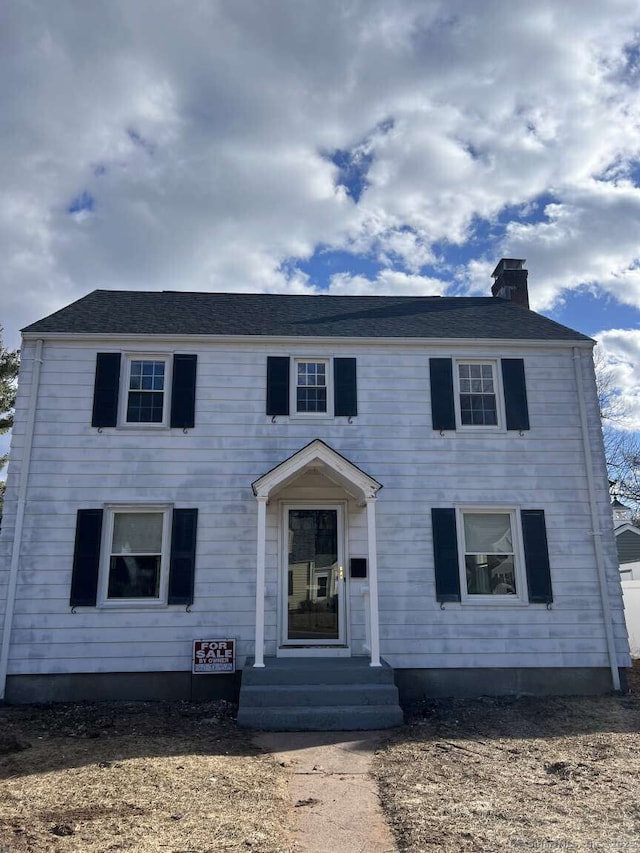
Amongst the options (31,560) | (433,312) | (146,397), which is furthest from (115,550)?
(433,312)

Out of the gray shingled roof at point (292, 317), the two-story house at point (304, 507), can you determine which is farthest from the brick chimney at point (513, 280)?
the two-story house at point (304, 507)

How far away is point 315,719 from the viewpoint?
7.47 metres

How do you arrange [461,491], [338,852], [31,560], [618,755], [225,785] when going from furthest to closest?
1. [461,491]
2. [31,560]
3. [618,755]
4. [225,785]
5. [338,852]

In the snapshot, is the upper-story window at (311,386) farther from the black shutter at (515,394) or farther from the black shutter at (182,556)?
the black shutter at (515,394)

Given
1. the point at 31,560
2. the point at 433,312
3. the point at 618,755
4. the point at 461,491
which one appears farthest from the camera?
the point at 433,312

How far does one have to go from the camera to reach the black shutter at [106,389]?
381 inches

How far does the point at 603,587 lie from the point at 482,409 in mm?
3401

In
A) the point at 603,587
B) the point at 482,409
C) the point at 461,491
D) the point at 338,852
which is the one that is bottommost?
the point at 338,852

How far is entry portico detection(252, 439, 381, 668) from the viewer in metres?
8.45

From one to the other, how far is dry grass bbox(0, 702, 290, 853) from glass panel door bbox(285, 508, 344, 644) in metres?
1.90

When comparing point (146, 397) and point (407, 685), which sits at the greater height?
point (146, 397)

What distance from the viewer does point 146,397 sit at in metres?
9.98

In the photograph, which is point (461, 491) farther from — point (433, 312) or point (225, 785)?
point (225, 785)

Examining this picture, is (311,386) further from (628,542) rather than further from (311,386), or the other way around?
(628,542)
